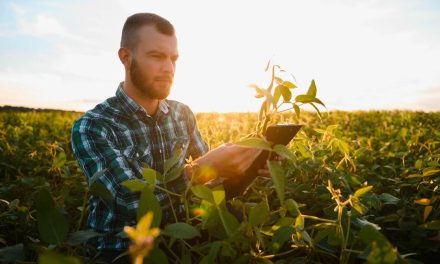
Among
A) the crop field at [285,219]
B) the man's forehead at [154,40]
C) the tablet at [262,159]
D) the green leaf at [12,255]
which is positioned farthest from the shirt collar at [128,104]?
the green leaf at [12,255]

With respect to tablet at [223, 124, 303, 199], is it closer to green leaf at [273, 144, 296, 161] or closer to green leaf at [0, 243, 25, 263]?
green leaf at [273, 144, 296, 161]

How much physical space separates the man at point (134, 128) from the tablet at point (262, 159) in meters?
0.38

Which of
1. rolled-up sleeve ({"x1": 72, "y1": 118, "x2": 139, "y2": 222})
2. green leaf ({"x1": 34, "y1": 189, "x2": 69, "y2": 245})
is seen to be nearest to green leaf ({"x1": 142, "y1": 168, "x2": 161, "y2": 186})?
green leaf ({"x1": 34, "y1": 189, "x2": 69, "y2": 245})

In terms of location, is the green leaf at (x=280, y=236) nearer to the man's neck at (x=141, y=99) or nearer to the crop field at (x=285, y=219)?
the crop field at (x=285, y=219)

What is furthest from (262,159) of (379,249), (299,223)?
(379,249)

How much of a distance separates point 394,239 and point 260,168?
0.78 metres

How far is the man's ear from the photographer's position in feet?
8.60

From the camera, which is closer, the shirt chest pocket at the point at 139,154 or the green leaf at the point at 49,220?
the green leaf at the point at 49,220

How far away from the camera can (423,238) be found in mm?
1558

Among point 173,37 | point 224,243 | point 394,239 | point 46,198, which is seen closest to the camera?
point 46,198

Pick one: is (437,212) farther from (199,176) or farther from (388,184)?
(199,176)

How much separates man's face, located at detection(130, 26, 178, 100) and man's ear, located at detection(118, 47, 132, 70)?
111 millimetres

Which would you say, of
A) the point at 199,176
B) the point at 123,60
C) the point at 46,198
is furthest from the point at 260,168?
the point at 123,60

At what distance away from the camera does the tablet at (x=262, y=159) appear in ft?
4.34
